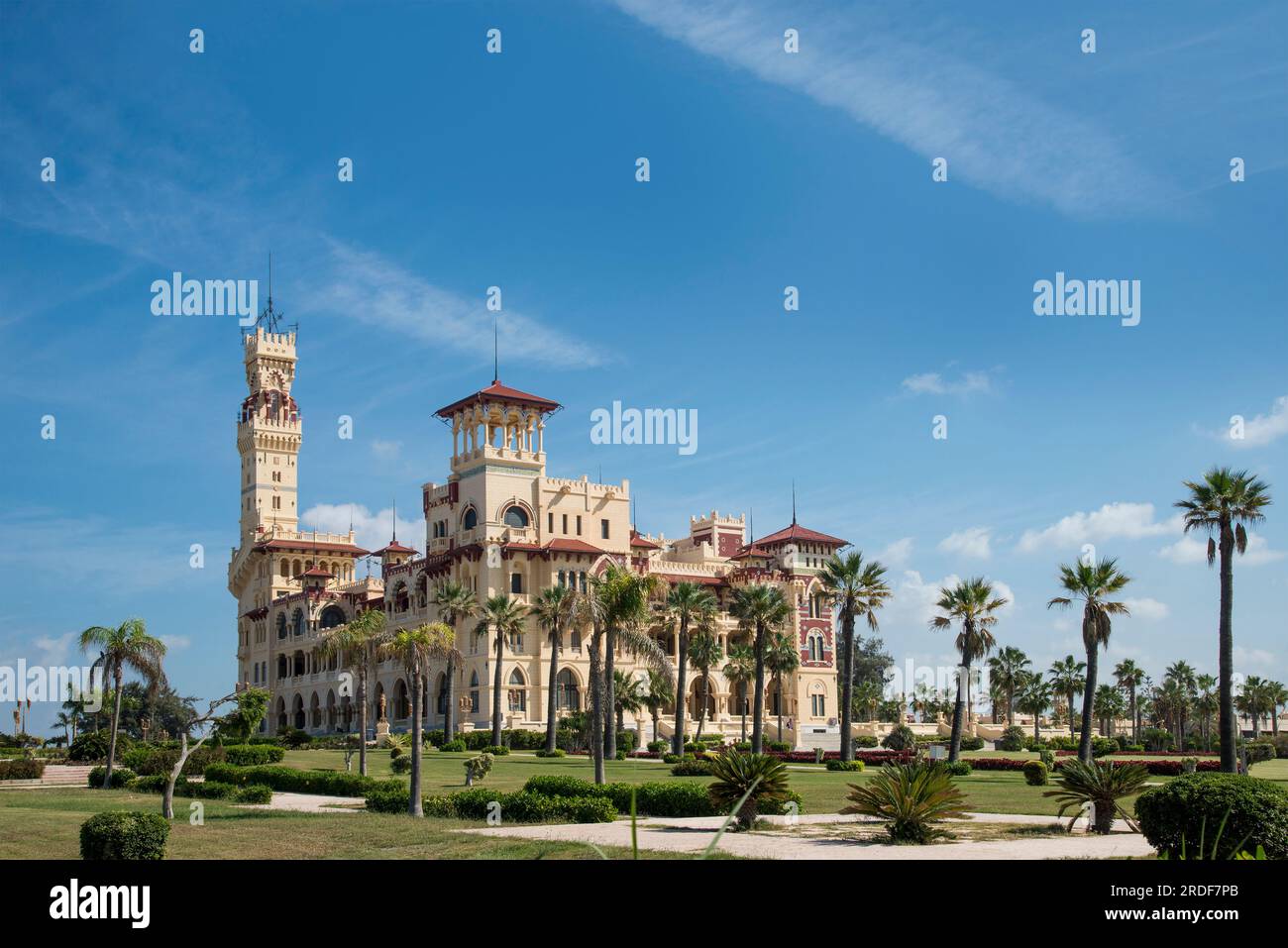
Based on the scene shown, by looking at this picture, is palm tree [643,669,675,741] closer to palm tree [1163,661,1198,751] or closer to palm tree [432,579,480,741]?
palm tree [432,579,480,741]

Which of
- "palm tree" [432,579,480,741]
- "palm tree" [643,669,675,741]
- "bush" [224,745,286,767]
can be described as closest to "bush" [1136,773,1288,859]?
"bush" [224,745,286,767]

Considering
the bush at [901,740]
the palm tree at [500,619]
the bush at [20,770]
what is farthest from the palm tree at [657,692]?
the bush at [20,770]

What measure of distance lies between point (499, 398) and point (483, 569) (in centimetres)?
1243

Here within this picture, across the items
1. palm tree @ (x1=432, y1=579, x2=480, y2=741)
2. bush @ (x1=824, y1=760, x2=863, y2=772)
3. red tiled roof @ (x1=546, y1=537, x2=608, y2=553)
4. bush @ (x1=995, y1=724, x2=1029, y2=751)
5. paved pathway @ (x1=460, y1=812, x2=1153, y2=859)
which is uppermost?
red tiled roof @ (x1=546, y1=537, x2=608, y2=553)

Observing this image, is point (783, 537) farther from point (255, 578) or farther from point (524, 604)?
point (255, 578)

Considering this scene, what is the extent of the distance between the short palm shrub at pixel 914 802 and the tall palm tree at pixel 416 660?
11.7 meters

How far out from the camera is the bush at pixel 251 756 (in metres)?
52.4

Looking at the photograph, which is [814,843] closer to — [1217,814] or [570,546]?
[1217,814]

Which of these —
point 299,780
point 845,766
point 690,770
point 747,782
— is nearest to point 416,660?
point 299,780

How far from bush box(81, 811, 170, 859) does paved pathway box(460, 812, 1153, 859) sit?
741cm

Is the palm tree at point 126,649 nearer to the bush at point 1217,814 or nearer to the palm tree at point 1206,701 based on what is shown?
the bush at point 1217,814

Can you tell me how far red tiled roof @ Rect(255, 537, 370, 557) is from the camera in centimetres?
11006

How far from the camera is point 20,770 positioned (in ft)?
160
